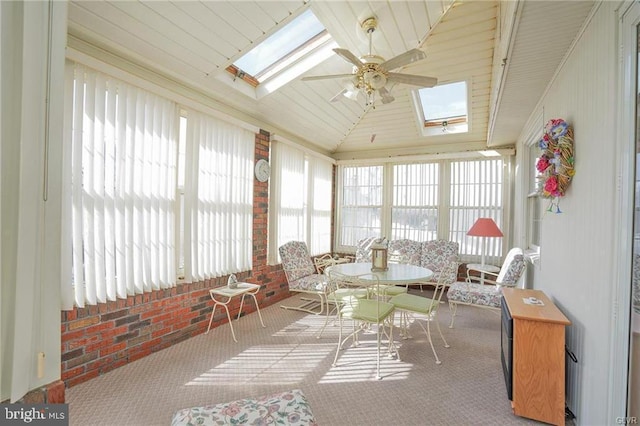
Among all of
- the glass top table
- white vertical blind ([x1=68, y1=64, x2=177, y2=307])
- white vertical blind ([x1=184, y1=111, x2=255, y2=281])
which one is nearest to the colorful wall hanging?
the glass top table

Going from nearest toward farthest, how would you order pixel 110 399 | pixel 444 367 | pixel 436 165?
pixel 110 399
pixel 444 367
pixel 436 165

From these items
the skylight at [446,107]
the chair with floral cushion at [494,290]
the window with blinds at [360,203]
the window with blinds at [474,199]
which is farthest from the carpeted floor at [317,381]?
the skylight at [446,107]

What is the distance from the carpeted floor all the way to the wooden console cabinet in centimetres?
16

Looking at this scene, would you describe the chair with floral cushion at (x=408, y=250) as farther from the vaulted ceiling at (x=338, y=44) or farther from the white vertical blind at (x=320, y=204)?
the vaulted ceiling at (x=338, y=44)

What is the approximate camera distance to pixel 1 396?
729 millimetres

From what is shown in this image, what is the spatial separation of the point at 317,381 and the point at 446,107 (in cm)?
470

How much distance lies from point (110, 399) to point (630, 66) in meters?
3.90

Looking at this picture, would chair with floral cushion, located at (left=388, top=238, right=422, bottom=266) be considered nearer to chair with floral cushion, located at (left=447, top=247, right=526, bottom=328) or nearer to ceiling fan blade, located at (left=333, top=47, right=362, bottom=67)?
chair with floral cushion, located at (left=447, top=247, right=526, bottom=328)

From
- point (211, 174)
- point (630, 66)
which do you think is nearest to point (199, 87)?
point (211, 174)

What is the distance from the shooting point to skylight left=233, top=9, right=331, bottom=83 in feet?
11.1

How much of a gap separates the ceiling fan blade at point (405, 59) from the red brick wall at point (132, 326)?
119 inches

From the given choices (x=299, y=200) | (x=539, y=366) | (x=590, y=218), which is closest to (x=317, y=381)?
(x=539, y=366)

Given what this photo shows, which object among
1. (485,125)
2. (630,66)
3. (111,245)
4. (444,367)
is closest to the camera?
(630,66)

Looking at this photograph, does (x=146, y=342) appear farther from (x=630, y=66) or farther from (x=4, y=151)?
(x=630, y=66)
